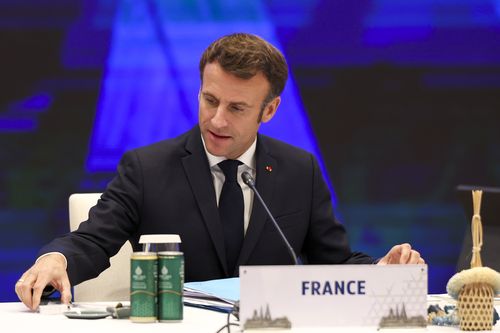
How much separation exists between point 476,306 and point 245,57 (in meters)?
1.14

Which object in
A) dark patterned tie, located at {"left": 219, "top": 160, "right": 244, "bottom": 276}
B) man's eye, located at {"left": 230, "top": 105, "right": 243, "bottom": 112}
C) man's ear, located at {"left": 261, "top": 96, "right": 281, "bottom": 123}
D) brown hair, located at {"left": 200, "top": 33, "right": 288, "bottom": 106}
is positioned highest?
brown hair, located at {"left": 200, "top": 33, "right": 288, "bottom": 106}

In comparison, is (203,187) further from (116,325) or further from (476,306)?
(476,306)

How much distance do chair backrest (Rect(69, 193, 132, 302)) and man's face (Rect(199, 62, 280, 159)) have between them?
498mm

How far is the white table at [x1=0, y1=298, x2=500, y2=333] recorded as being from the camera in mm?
1932

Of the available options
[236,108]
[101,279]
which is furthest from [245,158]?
[101,279]

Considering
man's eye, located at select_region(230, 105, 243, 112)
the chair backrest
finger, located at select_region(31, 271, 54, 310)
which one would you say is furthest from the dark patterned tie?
finger, located at select_region(31, 271, 54, 310)

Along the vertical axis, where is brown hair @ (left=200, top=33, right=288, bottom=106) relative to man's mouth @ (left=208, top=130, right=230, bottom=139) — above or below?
above

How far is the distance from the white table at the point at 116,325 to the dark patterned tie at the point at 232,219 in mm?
587

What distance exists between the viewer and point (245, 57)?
273 cm

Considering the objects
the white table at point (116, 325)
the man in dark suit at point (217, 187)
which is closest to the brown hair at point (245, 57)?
the man in dark suit at point (217, 187)

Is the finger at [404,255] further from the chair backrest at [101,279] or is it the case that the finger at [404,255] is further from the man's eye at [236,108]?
the chair backrest at [101,279]

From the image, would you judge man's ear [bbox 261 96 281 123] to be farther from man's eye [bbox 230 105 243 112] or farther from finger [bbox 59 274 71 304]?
finger [bbox 59 274 71 304]

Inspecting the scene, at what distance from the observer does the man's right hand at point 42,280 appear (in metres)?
2.21

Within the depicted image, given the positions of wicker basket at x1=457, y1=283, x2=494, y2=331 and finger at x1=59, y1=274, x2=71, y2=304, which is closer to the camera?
wicker basket at x1=457, y1=283, x2=494, y2=331
